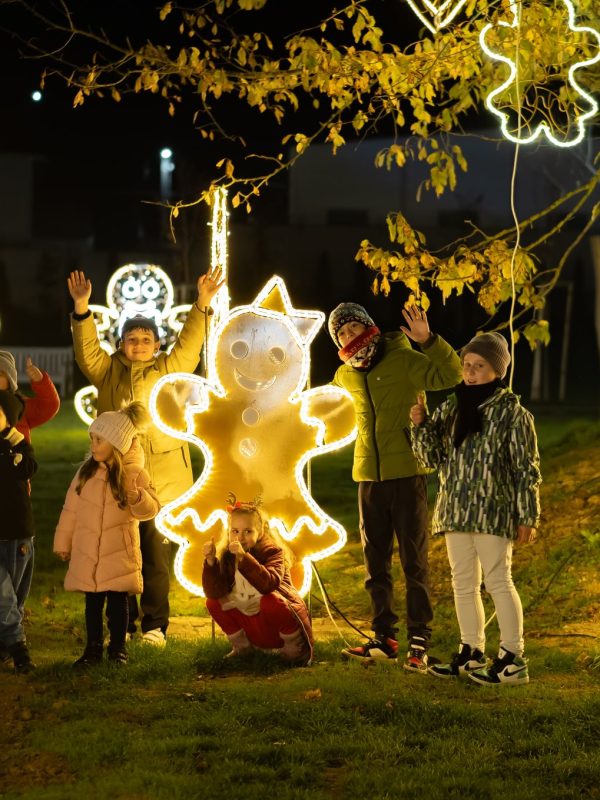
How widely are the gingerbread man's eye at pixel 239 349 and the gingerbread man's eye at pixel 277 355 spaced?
150mm

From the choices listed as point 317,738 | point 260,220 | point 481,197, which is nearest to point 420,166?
point 481,197

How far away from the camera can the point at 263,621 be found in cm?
707

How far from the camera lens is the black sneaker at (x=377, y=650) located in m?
7.34

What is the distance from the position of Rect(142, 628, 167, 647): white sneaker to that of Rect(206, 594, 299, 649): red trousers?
22.4 inches

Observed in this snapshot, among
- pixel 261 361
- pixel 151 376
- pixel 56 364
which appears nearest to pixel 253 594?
pixel 261 361

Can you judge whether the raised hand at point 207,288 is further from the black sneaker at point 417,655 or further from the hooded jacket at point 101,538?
the black sneaker at point 417,655

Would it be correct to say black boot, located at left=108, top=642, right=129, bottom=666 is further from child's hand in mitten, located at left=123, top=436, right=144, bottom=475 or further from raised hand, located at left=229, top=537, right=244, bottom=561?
child's hand in mitten, located at left=123, top=436, right=144, bottom=475

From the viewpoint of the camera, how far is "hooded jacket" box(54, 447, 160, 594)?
7.01 metres

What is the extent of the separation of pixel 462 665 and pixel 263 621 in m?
1.11

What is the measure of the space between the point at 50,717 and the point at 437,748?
1860 mm

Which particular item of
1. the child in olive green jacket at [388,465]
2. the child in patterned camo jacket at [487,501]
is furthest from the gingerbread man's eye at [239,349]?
the child in patterned camo jacket at [487,501]

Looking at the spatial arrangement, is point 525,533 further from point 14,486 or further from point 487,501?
point 14,486

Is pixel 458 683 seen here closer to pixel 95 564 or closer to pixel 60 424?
pixel 95 564

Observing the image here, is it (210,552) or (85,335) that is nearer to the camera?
(210,552)
